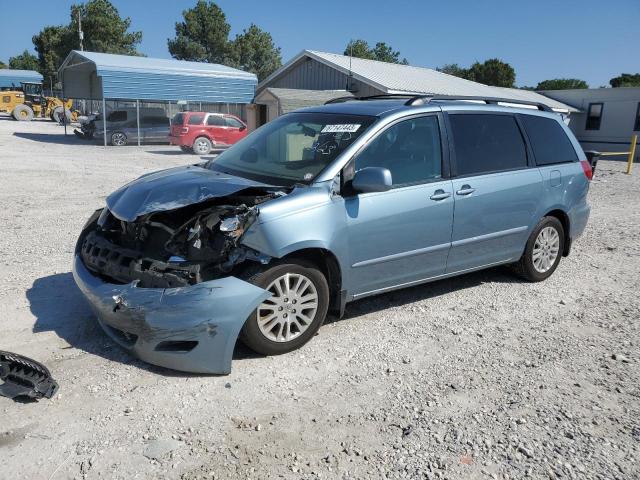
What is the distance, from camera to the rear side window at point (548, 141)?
544 centimetres

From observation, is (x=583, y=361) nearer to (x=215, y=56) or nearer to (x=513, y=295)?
(x=513, y=295)

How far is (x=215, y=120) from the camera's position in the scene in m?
21.4

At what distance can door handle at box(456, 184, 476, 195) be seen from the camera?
4624 mm

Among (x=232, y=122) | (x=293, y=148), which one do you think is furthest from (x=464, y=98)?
(x=232, y=122)

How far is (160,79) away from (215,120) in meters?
5.59

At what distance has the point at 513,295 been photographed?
5297 mm

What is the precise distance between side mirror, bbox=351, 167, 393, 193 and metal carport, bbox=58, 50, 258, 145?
22.4 metres

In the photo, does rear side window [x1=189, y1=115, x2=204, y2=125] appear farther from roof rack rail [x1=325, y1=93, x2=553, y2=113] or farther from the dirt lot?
roof rack rail [x1=325, y1=93, x2=553, y2=113]

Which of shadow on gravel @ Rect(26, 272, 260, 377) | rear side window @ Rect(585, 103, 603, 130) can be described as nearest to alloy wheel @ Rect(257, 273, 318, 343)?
shadow on gravel @ Rect(26, 272, 260, 377)

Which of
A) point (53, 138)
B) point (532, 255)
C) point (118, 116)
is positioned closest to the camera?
point (532, 255)

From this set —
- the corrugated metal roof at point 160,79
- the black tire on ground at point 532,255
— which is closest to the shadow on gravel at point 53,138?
the corrugated metal roof at point 160,79

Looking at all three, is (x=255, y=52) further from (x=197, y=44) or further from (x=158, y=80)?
(x=158, y=80)

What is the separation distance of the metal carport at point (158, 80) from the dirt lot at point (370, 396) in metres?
20.3

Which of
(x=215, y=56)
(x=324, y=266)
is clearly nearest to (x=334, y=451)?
(x=324, y=266)
